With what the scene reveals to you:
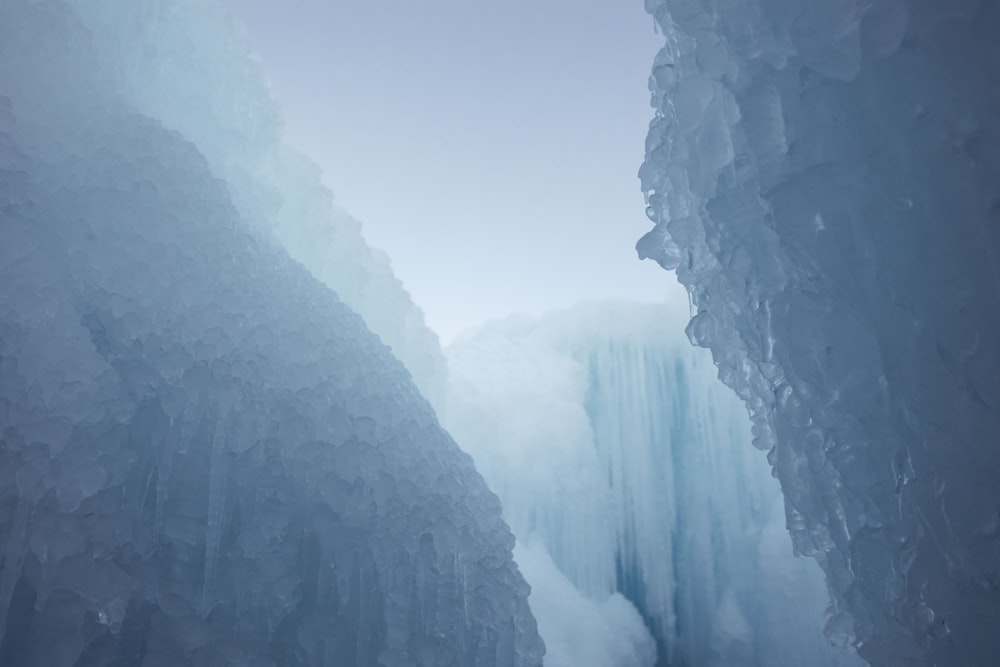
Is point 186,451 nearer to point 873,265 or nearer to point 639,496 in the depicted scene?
point 873,265

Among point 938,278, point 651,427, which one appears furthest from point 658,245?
point 651,427

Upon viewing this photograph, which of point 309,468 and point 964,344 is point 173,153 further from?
point 964,344

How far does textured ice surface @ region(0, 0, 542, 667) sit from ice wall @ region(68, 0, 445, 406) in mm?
2097

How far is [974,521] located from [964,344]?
84 cm

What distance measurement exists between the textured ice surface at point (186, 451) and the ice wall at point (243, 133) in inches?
82.6

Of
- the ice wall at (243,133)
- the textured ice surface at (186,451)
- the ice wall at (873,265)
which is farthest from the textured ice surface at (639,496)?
the ice wall at (873,265)

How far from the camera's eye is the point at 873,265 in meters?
3.13

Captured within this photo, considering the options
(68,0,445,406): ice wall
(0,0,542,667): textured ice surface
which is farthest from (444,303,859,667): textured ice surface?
(0,0,542,667): textured ice surface

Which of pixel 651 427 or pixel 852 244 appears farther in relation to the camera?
pixel 651 427

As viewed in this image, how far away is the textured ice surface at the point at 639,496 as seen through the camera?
1029 centimetres

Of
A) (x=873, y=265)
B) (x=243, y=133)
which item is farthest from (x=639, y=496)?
(x=243, y=133)

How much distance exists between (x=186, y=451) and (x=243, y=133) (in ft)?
20.7

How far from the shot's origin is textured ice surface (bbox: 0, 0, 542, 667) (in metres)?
3.20

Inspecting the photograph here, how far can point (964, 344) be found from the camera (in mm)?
2816
